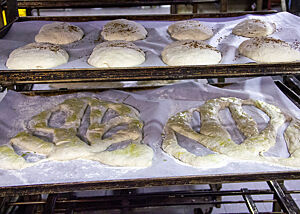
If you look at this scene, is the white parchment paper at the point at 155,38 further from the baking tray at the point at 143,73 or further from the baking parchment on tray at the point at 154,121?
the baking parchment on tray at the point at 154,121

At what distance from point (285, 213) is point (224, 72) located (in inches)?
36.1

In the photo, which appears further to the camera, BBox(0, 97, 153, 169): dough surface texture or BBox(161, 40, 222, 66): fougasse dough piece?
BBox(0, 97, 153, 169): dough surface texture

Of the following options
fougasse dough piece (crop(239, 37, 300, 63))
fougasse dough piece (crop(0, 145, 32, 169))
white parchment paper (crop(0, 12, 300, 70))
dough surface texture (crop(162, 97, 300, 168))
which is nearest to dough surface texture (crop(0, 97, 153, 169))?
fougasse dough piece (crop(0, 145, 32, 169))

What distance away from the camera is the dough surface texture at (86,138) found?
4.19 feet

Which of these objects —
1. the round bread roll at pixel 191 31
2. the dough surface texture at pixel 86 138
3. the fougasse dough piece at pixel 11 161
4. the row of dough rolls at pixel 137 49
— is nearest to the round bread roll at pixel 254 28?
the row of dough rolls at pixel 137 49

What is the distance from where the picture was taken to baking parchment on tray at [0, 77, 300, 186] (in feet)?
3.92

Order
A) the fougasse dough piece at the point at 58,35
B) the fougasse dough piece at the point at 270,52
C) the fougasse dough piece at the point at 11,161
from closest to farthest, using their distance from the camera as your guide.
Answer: the fougasse dough piece at the point at 270,52, the fougasse dough piece at the point at 11,161, the fougasse dough piece at the point at 58,35

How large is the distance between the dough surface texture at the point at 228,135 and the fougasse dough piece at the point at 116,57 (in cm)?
40

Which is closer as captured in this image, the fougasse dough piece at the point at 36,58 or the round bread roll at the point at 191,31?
the fougasse dough piece at the point at 36,58

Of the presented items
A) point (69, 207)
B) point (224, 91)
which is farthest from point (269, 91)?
A: point (69, 207)

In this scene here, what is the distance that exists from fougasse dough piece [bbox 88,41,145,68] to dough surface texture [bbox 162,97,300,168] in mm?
403

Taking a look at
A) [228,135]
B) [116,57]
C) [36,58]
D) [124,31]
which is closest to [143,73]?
[116,57]

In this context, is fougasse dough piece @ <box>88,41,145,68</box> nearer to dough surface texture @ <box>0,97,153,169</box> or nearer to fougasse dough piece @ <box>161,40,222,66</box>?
fougasse dough piece @ <box>161,40,222,66</box>

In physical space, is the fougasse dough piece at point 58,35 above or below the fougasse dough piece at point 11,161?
above
